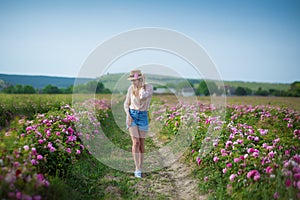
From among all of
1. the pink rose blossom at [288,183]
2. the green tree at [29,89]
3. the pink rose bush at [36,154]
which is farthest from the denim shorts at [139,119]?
the green tree at [29,89]

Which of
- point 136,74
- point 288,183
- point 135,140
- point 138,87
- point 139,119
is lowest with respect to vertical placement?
point 288,183

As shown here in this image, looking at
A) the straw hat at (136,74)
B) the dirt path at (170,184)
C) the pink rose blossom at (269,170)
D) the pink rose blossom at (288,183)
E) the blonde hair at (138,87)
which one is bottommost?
the dirt path at (170,184)

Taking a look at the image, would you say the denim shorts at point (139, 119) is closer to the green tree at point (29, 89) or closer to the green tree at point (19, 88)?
the green tree at point (19, 88)

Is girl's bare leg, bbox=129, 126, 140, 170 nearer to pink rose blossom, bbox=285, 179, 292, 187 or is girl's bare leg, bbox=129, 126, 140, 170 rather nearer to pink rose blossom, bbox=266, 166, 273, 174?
pink rose blossom, bbox=266, 166, 273, 174

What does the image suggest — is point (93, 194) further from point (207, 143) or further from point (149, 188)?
point (207, 143)

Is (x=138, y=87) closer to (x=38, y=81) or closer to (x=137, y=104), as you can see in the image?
(x=137, y=104)

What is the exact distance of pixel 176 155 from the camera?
25.9ft

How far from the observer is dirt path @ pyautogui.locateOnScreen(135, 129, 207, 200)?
562 cm

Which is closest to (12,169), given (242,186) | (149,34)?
(242,186)

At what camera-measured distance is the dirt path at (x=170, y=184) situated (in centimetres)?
562

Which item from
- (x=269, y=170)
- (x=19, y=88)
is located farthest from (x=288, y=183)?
(x=19, y=88)

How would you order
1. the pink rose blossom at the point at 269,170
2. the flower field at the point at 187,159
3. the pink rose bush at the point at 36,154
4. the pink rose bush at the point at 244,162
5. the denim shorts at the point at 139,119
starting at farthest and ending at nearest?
the denim shorts at the point at 139,119 < the pink rose blossom at the point at 269,170 < the pink rose bush at the point at 244,162 < the flower field at the point at 187,159 < the pink rose bush at the point at 36,154

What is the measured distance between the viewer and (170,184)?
6.18 m

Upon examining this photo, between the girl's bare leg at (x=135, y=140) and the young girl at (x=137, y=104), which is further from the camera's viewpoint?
the girl's bare leg at (x=135, y=140)
